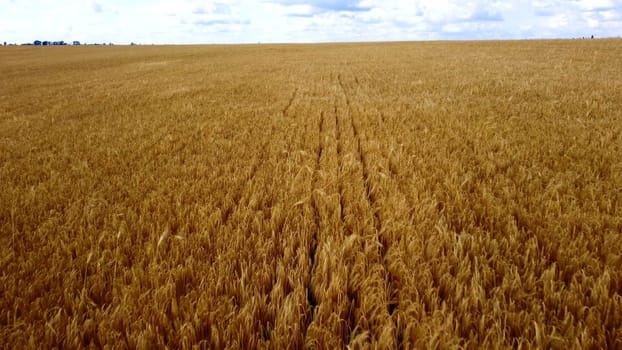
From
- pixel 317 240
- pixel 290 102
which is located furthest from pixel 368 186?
pixel 290 102

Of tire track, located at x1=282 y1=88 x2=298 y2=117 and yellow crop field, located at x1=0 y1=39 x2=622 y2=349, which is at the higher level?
tire track, located at x1=282 y1=88 x2=298 y2=117

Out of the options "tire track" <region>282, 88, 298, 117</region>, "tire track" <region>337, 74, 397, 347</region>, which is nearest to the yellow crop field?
"tire track" <region>337, 74, 397, 347</region>

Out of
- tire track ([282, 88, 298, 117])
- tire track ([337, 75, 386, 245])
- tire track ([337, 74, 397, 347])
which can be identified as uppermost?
tire track ([282, 88, 298, 117])

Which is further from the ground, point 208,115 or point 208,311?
point 208,115

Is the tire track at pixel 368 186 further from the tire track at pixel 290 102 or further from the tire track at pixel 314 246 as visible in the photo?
the tire track at pixel 290 102

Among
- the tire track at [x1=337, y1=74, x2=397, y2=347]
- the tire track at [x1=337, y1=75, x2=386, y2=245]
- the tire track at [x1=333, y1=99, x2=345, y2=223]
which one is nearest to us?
the tire track at [x1=337, y1=74, x2=397, y2=347]

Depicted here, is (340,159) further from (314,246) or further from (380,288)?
(380,288)

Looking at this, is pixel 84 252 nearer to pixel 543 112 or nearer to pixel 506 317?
pixel 506 317

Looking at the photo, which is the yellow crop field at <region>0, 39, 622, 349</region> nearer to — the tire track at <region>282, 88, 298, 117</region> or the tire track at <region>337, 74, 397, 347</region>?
the tire track at <region>337, 74, 397, 347</region>

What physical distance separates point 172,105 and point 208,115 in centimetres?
239

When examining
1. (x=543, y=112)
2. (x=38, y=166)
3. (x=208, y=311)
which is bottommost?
(x=208, y=311)

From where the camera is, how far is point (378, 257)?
7.80 ft

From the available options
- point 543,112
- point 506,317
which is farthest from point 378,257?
point 543,112

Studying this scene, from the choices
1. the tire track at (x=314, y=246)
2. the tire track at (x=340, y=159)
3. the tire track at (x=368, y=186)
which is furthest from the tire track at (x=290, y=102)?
the tire track at (x=314, y=246)
